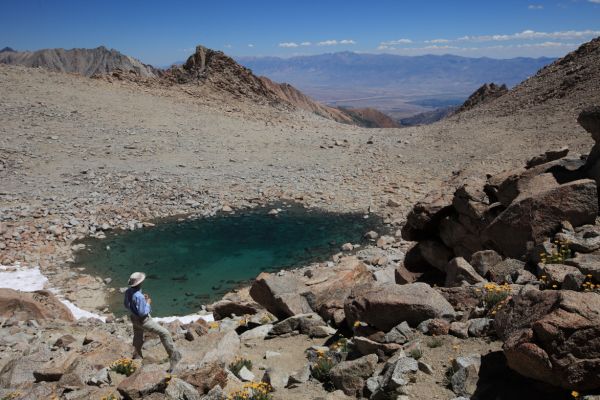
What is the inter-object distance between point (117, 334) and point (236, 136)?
25823mm

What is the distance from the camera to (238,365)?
849 centimetres

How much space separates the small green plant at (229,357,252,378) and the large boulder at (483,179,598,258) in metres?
6.23

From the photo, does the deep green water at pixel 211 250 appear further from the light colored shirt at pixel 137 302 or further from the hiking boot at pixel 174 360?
the hiking boot at pixel 174 360

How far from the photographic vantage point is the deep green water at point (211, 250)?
18219 mm

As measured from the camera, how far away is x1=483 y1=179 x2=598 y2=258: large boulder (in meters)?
9.95

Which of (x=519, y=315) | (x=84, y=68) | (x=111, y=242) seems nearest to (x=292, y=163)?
(x=111, y=242)

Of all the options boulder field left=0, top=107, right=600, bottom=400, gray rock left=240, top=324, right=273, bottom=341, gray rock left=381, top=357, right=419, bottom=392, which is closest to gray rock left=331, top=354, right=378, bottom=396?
boulder field left=0, top=107, right=600, bottom=400

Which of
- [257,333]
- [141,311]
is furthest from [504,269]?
[141,311]

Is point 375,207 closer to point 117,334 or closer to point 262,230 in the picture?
point 262,230

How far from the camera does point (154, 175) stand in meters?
28.7

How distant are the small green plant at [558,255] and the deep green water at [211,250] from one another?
11.6 metres

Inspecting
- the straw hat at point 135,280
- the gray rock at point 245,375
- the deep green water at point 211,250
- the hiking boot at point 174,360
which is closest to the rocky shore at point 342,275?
the gray rock at point 245,375

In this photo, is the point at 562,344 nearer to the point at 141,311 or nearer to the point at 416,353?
the point at 416,353

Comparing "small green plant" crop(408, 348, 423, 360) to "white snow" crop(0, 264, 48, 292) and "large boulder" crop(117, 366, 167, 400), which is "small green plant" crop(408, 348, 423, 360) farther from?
"white snow" crop(0, 264, 48, 292)
